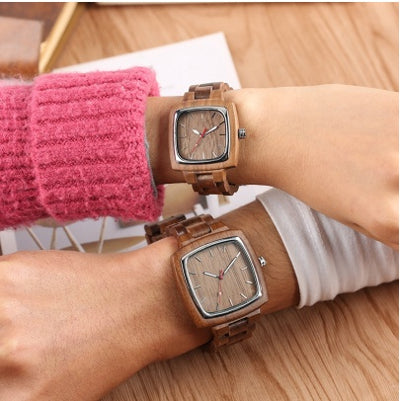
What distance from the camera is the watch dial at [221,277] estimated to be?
0.60 meters

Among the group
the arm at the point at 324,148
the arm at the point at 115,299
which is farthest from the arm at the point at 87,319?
the arm at the point at 324,148

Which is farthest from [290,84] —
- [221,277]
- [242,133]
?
[221,277]

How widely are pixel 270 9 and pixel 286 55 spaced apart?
0.09 metres

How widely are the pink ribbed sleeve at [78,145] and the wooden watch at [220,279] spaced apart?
0.10 m

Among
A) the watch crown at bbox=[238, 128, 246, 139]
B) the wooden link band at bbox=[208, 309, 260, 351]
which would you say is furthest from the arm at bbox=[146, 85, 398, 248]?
the wooden link band at bbox=[208, 309, 260, 351]

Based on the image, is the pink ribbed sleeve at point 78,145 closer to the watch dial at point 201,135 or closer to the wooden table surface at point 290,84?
the watch dial at point 201,135

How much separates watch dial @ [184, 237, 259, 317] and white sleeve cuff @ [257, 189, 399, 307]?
0.25ft

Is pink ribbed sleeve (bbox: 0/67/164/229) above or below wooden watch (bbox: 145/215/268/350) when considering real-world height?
above

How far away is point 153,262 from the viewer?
25.3 inches

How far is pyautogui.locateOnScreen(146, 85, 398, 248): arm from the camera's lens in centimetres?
57

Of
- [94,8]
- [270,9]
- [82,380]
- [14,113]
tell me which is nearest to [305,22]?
[270,9]

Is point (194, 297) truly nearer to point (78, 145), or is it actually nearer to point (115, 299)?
point (115, 299)

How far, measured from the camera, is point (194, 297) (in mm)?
595

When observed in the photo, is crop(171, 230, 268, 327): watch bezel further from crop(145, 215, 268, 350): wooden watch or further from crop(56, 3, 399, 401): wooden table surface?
crop(56, 3, 399, 401): wooden table surface
